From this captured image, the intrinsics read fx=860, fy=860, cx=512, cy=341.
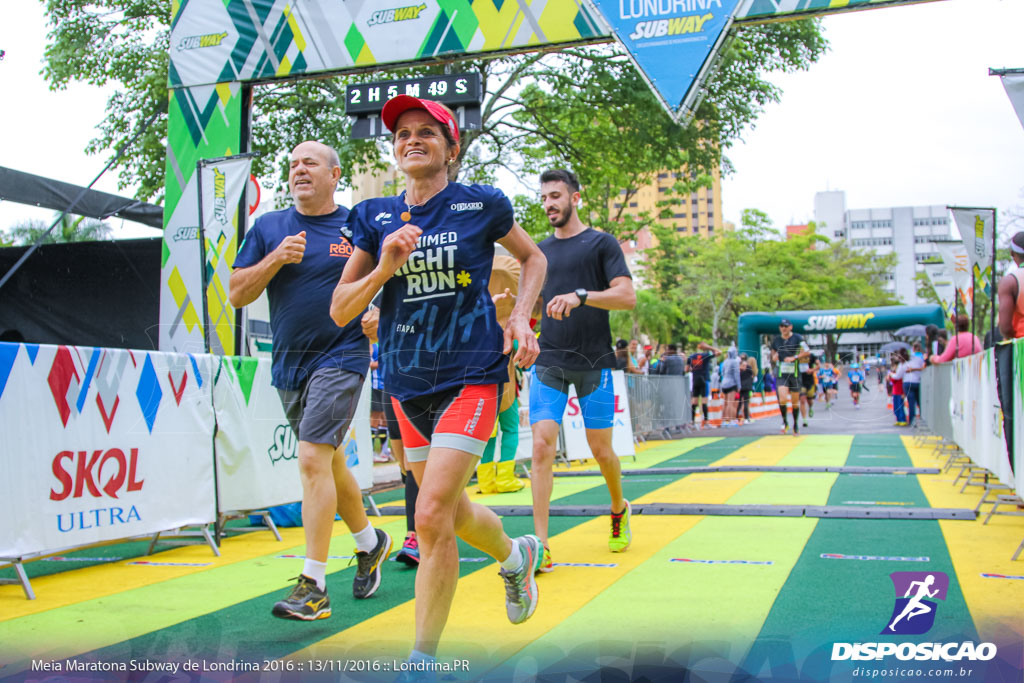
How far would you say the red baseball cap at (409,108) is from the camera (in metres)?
2.98

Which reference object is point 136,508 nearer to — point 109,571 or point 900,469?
point 109,571

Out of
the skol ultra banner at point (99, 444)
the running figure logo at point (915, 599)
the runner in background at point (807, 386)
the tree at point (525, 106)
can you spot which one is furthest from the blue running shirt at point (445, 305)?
the runner in background at point (807, 386)

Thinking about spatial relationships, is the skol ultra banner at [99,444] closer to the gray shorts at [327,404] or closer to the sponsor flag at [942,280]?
the gray shorts at [327,404]

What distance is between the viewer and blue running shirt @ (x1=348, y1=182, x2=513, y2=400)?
9.57 ft

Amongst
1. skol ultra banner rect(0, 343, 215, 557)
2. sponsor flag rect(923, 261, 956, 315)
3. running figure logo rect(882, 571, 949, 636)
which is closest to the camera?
running figure logo rect(882, 571, 949, 636)

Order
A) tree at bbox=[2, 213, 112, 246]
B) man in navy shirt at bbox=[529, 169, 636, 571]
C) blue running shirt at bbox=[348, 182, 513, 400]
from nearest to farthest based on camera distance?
blue running shirt at bbox=[348, 182, 513, 400], man in navy shirt at bbox=[529, 169, 636, 571], tree at bbox=[2, 213, 112, 246]

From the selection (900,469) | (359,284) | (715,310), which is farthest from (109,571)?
(715,310)

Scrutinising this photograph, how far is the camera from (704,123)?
1688cm

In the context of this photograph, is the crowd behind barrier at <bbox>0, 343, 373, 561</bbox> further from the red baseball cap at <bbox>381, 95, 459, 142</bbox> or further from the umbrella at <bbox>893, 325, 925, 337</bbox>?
the umbrella at <bbox>893, 325, 925, 337</bbox>

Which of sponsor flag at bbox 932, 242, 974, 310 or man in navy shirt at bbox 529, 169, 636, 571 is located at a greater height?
sponsor flag at bbox 932, 242, 974, 310

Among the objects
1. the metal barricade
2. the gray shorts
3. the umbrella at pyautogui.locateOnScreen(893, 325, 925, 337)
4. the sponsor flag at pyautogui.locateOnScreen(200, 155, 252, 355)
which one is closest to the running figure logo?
the gray shorts

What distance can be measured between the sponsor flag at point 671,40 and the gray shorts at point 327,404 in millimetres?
5891

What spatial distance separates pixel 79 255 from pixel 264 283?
38.4 ft

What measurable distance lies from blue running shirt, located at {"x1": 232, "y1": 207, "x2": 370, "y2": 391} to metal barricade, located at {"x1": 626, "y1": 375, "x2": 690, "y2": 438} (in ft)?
34.3
